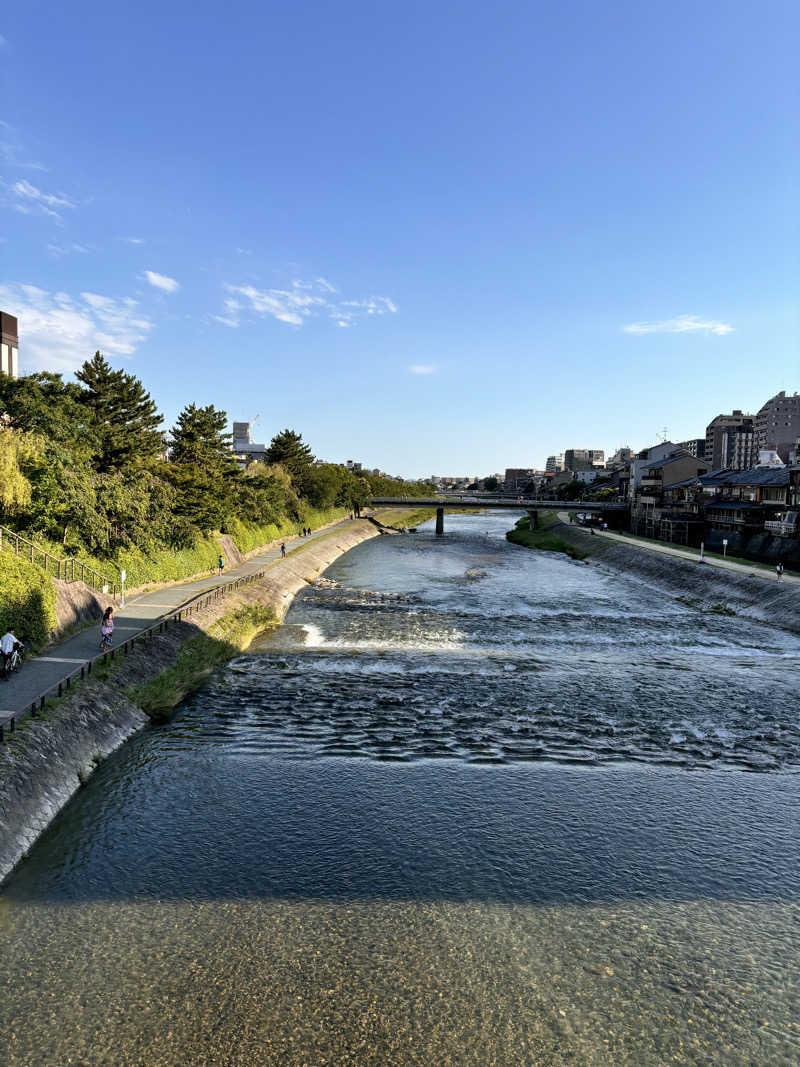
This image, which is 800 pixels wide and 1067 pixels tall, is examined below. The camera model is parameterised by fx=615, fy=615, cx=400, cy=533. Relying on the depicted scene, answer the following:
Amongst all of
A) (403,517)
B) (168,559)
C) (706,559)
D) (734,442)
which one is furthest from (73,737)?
(734,442)

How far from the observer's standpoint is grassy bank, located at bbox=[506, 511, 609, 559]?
292 ft

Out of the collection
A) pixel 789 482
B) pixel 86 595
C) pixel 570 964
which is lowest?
pixel 570 964

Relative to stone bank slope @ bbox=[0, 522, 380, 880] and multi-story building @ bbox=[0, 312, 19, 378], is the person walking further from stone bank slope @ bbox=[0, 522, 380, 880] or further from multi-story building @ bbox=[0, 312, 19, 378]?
multi-story building @ bbox=[0, 312, 19, 378]

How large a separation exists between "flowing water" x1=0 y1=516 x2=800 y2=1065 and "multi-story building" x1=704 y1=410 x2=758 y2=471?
599 ft

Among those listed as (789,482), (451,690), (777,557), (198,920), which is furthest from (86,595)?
(789,482)

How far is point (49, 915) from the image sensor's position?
13703 millimetres

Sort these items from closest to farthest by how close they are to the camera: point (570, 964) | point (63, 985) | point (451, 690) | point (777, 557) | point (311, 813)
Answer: point (63, 985)
point (570, 964)
point (311, 813)
point (451, 690)
point (777, 557)

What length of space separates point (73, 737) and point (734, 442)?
695 ft

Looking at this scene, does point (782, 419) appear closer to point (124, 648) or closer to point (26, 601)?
point (124, 648)

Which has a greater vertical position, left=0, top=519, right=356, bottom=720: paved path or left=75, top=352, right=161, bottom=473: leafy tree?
left=75, top=352, right=161, bottom=473: leafy tree

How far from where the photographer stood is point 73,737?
67.4 ft

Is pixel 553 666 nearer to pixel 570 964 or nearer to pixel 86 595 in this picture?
pixel 570 964

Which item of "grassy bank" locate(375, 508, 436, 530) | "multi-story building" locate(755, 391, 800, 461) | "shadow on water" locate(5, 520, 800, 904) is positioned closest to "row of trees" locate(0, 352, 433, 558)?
"shadow on water" locate(5, 520, 800, 904)

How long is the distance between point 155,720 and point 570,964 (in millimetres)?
18821
